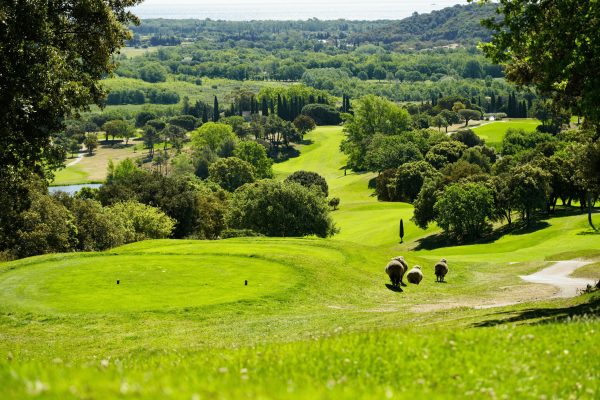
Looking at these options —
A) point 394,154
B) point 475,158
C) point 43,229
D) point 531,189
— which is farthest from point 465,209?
point 394,154

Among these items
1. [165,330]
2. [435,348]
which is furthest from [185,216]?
[435,348]

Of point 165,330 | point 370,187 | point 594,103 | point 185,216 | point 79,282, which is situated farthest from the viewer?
point 370,187

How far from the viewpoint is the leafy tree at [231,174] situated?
169375 millimetres

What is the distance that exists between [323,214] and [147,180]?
1185 inches

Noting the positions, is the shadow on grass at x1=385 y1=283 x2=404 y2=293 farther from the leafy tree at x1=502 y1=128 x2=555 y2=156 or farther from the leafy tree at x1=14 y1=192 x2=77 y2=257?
the leafy tree at x1=502 y1=128 x2=555 y2=156

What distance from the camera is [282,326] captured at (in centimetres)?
2884

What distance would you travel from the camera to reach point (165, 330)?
2947cm

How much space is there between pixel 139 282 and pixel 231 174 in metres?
132

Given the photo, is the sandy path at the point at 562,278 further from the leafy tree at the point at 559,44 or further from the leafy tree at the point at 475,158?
the leafy tree at the point at 475,158

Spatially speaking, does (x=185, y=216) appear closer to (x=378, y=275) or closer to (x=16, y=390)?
(x=378, y=275)

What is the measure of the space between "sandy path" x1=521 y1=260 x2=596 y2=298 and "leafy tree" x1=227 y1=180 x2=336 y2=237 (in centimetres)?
3742

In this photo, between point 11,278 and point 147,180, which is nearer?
point 11,278

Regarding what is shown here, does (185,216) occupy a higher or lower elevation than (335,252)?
lower

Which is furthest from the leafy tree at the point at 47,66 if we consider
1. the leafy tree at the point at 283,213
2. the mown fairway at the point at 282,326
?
the leafy tree at the point at 283,213
